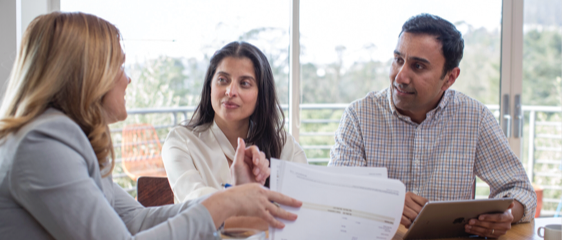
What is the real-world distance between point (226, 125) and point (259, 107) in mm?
158

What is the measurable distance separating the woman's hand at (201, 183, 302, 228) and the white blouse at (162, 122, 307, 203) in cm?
49

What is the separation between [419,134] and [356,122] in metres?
0.27

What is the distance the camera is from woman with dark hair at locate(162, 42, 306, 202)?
1.54 m

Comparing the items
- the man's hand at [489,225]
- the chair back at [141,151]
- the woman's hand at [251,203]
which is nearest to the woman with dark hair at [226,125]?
the woman's hand at [251,203]

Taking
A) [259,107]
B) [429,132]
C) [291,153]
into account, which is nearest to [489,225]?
[429,132]

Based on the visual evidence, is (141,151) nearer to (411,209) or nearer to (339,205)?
(411,209)

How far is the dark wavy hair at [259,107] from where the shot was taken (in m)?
1.66

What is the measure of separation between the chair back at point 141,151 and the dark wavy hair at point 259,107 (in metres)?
1.54

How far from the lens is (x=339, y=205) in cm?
96

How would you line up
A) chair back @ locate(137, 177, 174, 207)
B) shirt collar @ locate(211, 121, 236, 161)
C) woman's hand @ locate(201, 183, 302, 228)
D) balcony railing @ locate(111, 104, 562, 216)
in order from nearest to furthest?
woman's hand @ locate(201, 183, 302, 228), chair back @ locate(137, 177, 174, 207), shirt collar @ locate(211, 121, 236, 161), balcony railing @ locate(111, 104, 562, 216)

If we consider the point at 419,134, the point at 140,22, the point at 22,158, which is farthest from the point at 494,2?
the point at 22,158

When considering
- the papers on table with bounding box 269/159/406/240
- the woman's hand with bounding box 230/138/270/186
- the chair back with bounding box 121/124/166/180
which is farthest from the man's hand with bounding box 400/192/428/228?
the chair back with bounding box 121/124/166/180

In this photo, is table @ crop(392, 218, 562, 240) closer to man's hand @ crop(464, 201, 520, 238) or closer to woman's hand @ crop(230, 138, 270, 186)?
man's hand @ crop(464, 201, 520, 238)

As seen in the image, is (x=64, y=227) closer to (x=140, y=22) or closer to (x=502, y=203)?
(x=502, y=203)
